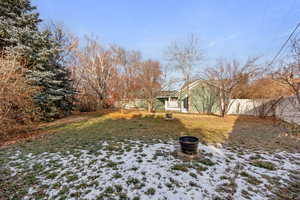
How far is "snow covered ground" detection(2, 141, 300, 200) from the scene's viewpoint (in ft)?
7.09

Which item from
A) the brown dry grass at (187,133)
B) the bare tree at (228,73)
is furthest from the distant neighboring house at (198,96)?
the brown dry grass at (187,133)

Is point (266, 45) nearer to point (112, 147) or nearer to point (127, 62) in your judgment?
point (112, 147)

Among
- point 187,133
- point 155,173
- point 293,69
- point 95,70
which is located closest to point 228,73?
point 293,69

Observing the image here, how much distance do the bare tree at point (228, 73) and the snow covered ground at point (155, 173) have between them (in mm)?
7447

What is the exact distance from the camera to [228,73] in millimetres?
10094

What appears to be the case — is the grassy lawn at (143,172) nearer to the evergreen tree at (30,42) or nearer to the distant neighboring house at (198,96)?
the evergreen tree at (30,42)

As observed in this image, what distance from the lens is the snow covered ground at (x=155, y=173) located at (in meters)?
2.16

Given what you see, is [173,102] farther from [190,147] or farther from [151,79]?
[190,147]

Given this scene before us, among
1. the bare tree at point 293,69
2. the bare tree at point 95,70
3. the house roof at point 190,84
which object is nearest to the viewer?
the bare tree at point 293,69

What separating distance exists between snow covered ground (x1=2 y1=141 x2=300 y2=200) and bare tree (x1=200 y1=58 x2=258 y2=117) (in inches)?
293

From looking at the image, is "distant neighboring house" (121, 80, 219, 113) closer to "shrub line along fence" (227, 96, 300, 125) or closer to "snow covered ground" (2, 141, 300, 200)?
"shrub line along fence" (227, 96, 300, 125)

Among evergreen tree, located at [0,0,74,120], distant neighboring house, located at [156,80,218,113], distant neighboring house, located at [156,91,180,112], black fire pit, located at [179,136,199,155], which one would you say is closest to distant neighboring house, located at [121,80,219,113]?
distant neighboring house, located at [156,80,218,113]

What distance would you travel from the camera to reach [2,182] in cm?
244

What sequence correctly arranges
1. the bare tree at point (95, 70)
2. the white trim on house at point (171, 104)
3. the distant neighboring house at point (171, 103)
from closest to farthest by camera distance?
1. the bare tree at point (95, 70)
2. the distant neighboring house at point (171, 103)
3. the white trim on house at point (171, 104)
